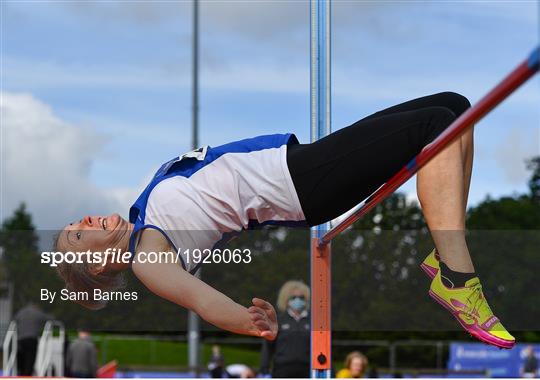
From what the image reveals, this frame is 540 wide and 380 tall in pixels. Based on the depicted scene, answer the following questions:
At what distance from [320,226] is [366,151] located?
852 mm

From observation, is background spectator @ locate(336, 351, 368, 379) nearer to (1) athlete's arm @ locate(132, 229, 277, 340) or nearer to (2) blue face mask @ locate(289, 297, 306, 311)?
(2) blue face mask @ locate(289, 297, 306, 311)

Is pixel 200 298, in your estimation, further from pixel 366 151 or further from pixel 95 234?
pixel 366 151

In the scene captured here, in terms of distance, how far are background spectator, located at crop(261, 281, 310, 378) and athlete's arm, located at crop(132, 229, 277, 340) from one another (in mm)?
1820

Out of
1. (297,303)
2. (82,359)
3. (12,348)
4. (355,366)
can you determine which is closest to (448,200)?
(297,303)

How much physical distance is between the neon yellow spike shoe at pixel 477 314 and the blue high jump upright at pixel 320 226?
0.68 meters

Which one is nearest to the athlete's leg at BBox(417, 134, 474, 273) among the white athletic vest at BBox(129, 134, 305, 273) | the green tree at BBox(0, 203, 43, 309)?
the white athletic vest at BBox(129, 134, 305, 273)

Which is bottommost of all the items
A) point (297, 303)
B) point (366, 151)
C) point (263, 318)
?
point (263, 318)

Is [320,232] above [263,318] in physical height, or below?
above

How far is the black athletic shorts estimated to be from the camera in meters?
3.09

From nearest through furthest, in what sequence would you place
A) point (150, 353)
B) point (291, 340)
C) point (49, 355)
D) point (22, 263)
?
point (22, 263), point (291, 340), point (49, 355), point (150, 353)

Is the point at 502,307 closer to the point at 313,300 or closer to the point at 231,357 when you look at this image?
the point at 313,300

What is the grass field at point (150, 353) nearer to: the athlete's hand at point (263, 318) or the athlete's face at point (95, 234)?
the athlete's face at point (95, 234)

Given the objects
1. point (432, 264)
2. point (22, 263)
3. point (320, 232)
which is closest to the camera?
point (432, 264)

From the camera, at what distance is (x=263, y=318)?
10.8 ft
